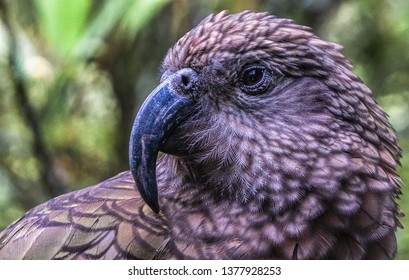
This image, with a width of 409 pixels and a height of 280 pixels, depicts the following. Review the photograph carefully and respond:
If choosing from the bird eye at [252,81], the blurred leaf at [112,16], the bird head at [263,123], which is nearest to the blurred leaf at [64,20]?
the blurred leaf at [112,16]

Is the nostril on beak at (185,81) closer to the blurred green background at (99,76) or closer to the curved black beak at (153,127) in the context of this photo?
the curved black beak at (153,127)

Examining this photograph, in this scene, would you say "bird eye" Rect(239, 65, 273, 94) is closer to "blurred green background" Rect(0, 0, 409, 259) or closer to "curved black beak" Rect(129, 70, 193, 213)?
"curved black beak" Rect(129, 70, 193, 213)

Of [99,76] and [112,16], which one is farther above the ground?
[112,16]

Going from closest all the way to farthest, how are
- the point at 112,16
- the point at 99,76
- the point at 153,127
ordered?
the point at 153,127
the point at 112,16
the point at 99,76

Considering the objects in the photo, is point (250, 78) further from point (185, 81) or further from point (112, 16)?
point (112, 16)

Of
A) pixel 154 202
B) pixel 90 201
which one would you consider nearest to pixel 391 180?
pixel 154 202

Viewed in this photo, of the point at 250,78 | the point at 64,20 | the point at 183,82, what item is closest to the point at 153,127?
the point at 183,82
